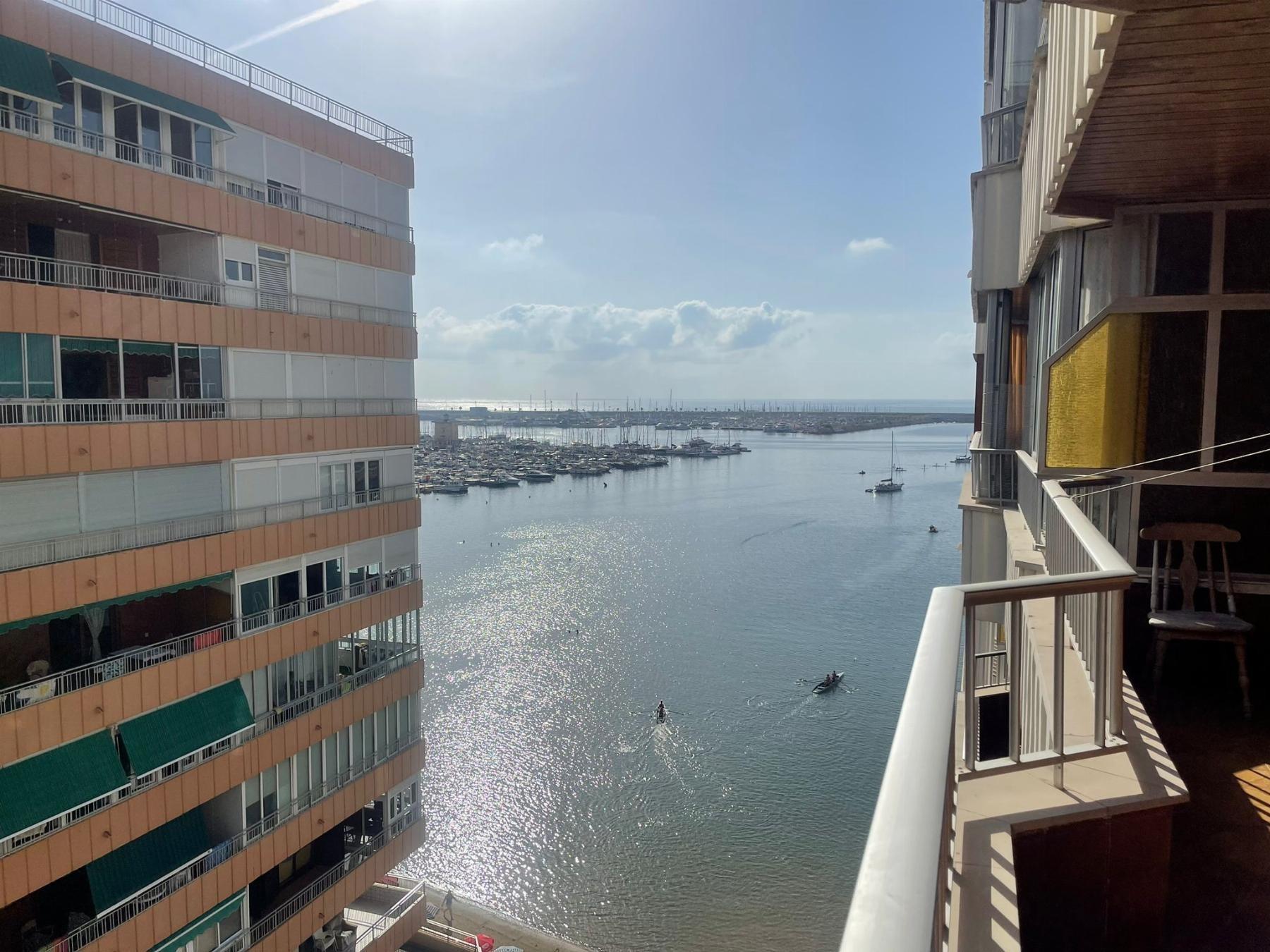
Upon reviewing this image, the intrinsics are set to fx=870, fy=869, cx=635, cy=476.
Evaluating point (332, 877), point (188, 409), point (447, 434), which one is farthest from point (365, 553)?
point (447, 434)

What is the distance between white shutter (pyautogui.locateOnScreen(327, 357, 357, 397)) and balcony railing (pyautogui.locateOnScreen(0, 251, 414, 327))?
56 cm

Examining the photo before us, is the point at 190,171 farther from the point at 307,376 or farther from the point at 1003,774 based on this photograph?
the point at 1003,774

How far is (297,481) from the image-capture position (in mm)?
10547

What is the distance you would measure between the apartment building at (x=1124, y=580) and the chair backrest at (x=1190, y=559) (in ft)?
0.05

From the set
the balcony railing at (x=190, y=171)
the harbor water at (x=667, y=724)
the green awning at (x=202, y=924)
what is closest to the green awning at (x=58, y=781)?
the green awning at (x=202, y=924)

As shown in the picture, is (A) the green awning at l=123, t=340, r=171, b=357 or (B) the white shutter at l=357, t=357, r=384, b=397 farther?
(B) the white shutter at l=357, t=357, r=384, b=397

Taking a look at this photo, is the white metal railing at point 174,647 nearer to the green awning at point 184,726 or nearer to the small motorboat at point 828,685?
the green awning at point 184,726

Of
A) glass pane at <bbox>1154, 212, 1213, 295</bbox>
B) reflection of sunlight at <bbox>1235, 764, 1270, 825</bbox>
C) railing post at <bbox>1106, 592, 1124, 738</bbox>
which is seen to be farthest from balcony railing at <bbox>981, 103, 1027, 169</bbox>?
railing post at <bbox>1106, 592, 1124, 738</bbox>

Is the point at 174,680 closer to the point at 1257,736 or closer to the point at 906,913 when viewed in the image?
the point at 1257,736

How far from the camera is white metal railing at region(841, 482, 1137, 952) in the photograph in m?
0.80

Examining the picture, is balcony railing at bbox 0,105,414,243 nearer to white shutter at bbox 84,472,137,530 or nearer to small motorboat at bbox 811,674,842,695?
white shutter at bbox 84,472,137,530

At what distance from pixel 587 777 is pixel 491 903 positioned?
5.21m

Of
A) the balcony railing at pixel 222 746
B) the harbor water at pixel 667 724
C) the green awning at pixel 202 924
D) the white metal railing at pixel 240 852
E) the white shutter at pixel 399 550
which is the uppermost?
the white shutter at pixel 399 550

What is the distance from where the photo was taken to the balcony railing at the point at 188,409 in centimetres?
775
